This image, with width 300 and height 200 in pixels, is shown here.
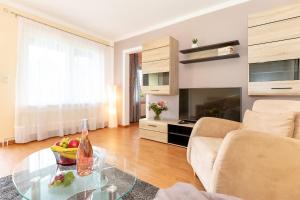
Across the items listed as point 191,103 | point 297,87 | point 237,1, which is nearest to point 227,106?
point 191,103

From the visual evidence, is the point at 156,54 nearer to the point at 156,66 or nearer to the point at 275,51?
the point at 156,66

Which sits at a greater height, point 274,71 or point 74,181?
point 274,71

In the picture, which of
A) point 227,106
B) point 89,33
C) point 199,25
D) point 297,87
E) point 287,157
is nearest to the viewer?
point 287,157

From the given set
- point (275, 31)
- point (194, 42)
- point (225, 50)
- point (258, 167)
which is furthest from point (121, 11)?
point (258, 167)

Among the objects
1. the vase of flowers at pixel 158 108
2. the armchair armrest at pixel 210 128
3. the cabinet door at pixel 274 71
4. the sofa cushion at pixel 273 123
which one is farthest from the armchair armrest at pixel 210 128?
the vase of flowers at pixel 158 108

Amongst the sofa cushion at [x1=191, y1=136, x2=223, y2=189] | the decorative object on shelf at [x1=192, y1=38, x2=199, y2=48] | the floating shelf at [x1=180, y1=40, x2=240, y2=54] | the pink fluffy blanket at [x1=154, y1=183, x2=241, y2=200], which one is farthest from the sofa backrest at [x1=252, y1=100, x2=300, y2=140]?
the decorative object on shelf at [x1=192, y1=38, x2=199, y2=48]

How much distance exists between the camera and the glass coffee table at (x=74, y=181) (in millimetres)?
1119

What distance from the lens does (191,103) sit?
299 cm

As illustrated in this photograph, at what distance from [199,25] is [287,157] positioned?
2700mm

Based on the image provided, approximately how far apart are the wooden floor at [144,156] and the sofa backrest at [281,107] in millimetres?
1055

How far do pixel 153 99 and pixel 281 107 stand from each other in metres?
2.42

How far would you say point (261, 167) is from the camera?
3.59 ft

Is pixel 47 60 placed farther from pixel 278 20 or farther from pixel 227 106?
pixel 278 20

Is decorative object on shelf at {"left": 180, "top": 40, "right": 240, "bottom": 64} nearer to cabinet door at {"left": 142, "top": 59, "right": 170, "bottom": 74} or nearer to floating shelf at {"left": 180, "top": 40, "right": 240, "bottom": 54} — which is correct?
floating shelf at {"left": 180, "top": 40, "right": 240, "bottom": 54}
